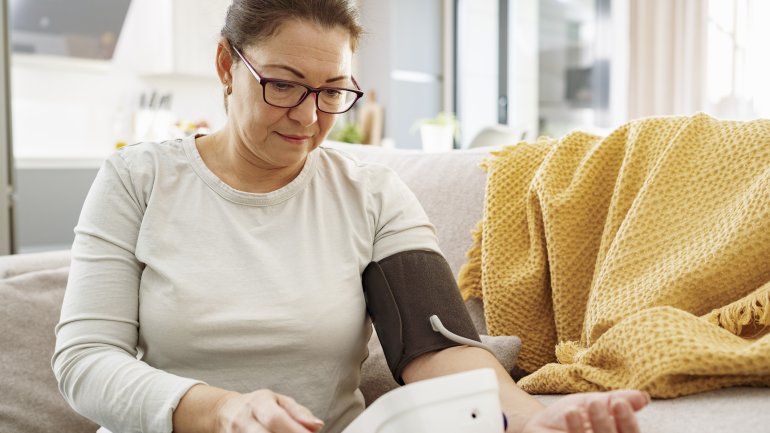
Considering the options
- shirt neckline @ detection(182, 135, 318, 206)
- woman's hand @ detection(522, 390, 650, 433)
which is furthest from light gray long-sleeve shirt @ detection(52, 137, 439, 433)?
woman's hand @ detection(522, 390, 650, 433)

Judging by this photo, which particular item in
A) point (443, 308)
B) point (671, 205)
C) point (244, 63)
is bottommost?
point (443, 308)

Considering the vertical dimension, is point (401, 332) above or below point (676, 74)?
below

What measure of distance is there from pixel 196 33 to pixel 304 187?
12.2 ft

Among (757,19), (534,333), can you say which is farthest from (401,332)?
(757,19)

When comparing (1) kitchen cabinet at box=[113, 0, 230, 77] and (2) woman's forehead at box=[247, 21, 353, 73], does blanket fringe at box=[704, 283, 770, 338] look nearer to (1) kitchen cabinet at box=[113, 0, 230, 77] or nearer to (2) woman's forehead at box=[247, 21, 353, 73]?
(2) woman's forehead at box=[247, 21, 353, 73]

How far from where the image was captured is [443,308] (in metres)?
1.08

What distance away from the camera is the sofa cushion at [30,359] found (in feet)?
4.17

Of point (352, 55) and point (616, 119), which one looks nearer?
point (352, 55)

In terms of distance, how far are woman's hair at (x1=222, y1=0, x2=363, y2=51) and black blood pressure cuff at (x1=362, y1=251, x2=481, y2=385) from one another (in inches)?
14.1

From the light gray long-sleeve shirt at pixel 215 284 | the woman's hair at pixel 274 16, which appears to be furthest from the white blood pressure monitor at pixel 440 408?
the woman's hair at pixel 274 16

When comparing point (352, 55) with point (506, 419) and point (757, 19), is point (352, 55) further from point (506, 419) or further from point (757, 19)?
point (757, 19)

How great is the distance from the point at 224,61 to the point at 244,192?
204 mm

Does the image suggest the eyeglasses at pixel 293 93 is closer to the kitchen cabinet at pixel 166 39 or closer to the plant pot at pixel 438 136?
the plant pot at pixel 438 136

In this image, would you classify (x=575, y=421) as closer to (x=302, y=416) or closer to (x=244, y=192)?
(x=302, y=416)
